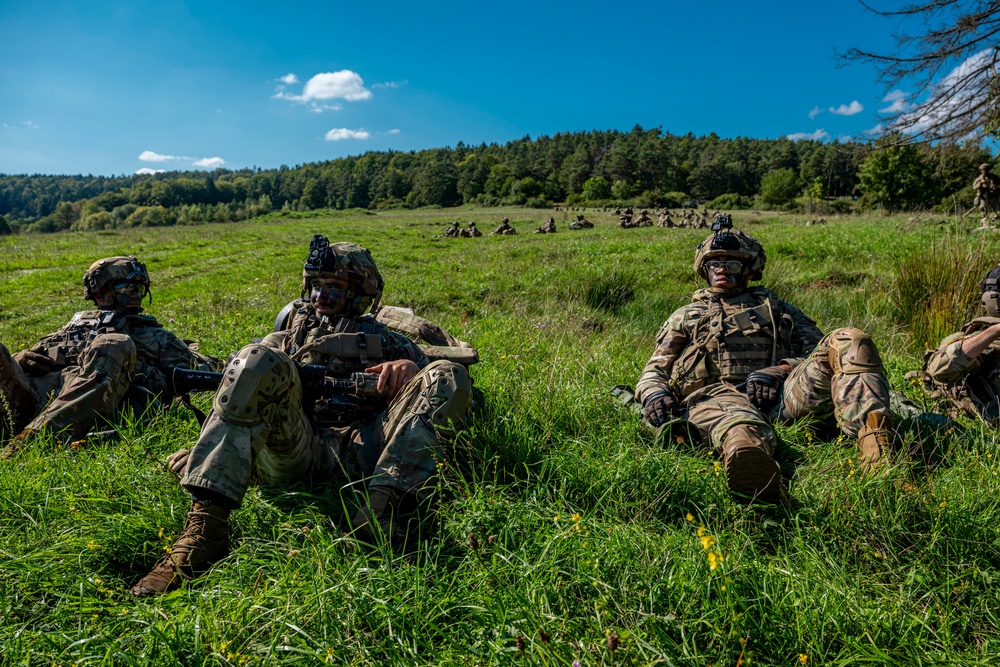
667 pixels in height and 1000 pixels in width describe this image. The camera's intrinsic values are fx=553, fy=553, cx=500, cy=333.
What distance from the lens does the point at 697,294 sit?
14.9 ft

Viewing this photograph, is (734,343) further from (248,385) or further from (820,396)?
(248,385)

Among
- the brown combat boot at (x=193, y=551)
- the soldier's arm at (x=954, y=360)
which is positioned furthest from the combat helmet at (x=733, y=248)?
the brown combat boot at (x=193, y=551)

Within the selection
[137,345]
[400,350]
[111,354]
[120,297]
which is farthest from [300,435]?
[120,297]

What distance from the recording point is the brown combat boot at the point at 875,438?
2.99 m

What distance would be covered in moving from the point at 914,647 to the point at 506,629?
136 cm

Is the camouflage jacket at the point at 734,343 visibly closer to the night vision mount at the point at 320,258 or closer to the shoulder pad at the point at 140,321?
the night vision mount at the point at 320,258

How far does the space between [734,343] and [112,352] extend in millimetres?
4575

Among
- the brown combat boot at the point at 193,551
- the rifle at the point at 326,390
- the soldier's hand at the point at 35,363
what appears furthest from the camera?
the soldier's hand at the point at 35,363

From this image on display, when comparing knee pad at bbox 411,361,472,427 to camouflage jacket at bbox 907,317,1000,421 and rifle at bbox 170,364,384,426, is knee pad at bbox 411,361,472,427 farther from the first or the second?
camouflage jacket at bbox 907,317,1000,421

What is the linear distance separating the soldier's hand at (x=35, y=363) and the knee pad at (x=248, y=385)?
2.90 metres

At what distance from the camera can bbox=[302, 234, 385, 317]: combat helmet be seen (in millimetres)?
3578

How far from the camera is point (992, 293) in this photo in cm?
383

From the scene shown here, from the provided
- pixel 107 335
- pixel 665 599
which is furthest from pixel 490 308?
pixel 665 599

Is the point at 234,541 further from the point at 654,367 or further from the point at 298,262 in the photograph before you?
the point at 298,262
